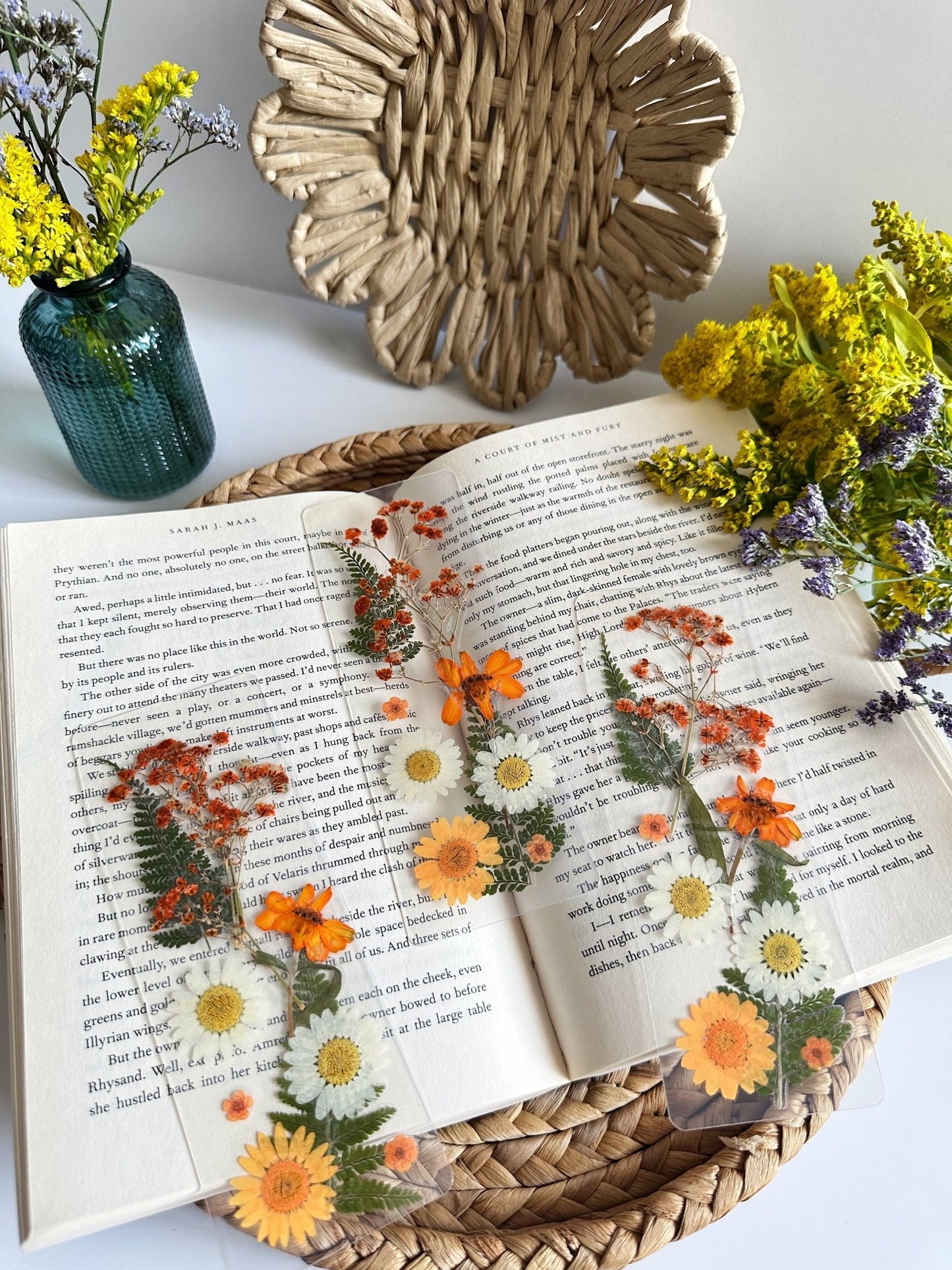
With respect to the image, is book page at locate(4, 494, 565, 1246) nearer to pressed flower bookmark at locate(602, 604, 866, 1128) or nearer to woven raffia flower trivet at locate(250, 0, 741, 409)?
pressed flower bookmark at locate(602, 604, 866, 1128)

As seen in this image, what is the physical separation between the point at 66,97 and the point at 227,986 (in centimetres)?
52

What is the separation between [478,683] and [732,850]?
180 mm

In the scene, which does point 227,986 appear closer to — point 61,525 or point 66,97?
point 61,525

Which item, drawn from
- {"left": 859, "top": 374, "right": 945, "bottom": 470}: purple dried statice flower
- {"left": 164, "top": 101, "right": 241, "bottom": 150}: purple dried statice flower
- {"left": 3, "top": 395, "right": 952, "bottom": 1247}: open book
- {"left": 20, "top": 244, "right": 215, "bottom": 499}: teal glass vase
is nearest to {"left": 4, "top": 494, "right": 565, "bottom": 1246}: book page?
{"left": 3, "top": 395, "right": 952, "bottom": 1247}: open book

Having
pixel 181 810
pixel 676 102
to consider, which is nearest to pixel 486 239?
pixel 676 102

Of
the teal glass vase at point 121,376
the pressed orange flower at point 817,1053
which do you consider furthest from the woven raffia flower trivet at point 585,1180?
the teal glass vase at point 121,376

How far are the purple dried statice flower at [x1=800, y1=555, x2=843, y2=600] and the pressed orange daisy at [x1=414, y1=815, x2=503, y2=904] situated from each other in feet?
0.82

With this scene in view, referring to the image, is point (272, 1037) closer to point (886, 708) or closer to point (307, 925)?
point (307, 925)

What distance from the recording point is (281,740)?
1.91 ft

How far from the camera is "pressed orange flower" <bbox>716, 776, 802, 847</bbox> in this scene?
0.55m

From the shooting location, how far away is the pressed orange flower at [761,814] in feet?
1.80

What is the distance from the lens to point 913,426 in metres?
0.58

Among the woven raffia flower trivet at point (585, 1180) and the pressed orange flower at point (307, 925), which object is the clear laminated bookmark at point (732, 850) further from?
the pressed orange flower at point (307, 925)

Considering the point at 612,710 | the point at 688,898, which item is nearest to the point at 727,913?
the point at 688,898
